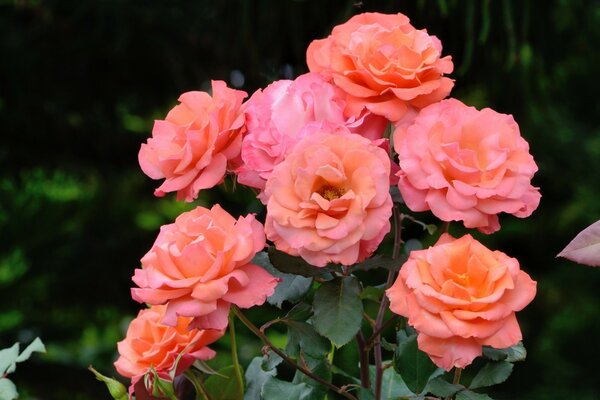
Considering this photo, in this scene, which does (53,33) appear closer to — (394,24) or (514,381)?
(514,381)

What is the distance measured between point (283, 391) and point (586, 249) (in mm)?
215

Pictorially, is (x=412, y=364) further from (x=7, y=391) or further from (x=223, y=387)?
(x=7, y=391)

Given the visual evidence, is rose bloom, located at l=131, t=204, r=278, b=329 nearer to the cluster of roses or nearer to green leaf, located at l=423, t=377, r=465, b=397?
the cluster of roses

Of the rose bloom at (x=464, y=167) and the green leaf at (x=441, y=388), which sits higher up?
the rose bloom at (x=464, y=167)

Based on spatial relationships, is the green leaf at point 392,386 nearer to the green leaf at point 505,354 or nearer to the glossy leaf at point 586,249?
the green leaf at point 505,354

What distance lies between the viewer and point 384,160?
1.65 ft

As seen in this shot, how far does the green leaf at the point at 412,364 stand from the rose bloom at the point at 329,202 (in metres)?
0.10

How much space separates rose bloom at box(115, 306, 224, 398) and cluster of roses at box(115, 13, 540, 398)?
8 cm

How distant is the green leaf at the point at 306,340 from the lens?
551 millimetres

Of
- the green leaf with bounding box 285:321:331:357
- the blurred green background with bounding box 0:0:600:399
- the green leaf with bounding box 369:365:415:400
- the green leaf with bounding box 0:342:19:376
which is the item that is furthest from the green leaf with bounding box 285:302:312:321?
the blurred green background with bounding box 0:0:600:399

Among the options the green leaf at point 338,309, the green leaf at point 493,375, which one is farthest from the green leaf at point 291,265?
the green leaf at point 493,375

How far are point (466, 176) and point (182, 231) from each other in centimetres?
16

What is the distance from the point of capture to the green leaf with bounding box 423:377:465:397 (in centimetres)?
53

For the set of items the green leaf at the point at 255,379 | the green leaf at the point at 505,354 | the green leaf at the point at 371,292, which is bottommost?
the green leaf at the point at 255,379
